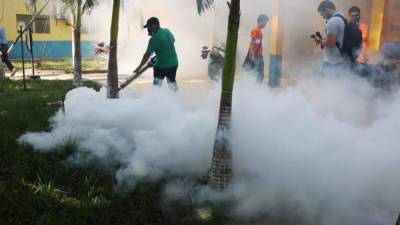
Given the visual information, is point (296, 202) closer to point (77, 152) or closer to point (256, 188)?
point (256, 188)

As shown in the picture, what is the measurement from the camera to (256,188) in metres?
3.78

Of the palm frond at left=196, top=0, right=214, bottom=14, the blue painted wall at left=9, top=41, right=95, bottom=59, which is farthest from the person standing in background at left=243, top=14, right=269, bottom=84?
the blue painted wall at left=9, top=41, right=95, bottom=59

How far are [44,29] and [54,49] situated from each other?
1053mm

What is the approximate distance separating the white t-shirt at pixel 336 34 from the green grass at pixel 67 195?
3288mm

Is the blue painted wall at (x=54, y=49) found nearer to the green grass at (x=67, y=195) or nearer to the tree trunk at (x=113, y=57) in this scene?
the tree trunk at (x=113, y=57)

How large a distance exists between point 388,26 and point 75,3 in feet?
22.7

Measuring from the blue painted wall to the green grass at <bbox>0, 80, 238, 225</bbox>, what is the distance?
1680 cm

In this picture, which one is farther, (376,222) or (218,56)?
(218,56)

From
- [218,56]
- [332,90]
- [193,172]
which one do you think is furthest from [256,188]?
[218,56]

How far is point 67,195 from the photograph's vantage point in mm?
3719

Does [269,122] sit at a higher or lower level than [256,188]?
higher

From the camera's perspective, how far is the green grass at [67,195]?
336 cm

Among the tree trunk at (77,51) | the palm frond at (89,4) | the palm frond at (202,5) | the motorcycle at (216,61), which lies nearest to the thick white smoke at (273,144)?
the palm frond at (202,5)

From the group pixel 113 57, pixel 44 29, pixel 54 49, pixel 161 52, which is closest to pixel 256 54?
pixel 161 52
